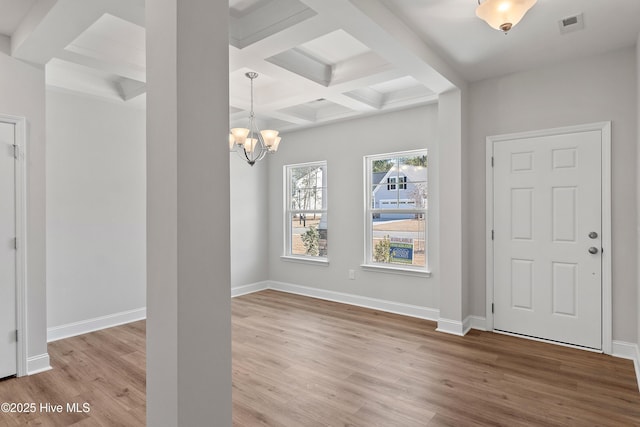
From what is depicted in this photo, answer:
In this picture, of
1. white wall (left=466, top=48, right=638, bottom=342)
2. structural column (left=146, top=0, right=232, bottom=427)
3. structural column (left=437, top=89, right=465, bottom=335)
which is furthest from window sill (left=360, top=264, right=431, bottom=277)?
structural column (left=146, top=0, right=232, bottom=427)

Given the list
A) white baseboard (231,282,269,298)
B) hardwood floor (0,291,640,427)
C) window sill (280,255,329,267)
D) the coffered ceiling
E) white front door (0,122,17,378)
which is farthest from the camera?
white baseboard (231,282,269,298)

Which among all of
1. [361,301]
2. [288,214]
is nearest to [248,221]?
[288,214]

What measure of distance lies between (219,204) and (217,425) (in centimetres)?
81

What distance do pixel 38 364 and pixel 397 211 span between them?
12.8 feet

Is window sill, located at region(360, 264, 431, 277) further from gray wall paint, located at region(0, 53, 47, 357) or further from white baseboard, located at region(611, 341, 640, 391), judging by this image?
gray wall paint, located at region(0, 53, 47, 357)

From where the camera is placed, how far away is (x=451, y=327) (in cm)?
373

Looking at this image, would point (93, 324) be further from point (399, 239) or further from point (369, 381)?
point (399, 239)

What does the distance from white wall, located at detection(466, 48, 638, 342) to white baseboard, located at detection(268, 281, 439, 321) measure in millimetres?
625

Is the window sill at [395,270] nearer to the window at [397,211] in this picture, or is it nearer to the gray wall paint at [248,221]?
the window at [397,211]

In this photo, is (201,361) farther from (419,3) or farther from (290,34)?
(419,3)

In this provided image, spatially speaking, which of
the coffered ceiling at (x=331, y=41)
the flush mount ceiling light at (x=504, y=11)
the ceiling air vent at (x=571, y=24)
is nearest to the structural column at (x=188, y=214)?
the coffered ceiling at (x=331, y=41)

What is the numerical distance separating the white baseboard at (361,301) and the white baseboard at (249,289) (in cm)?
12

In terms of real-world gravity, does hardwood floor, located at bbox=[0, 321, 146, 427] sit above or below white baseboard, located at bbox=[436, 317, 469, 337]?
below

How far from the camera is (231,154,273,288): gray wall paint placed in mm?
5453
